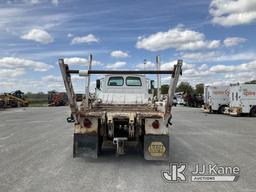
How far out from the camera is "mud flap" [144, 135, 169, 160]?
31.3ft

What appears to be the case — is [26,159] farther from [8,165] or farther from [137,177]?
[137,177]

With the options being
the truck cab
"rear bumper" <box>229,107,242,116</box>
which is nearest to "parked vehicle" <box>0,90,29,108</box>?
"rear bumper" <box>229,107,242,116</box>

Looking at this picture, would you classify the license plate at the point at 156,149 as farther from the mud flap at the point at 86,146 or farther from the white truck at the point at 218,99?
the white truck at the point at 218,99

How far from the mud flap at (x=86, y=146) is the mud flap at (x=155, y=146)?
1.23 meters

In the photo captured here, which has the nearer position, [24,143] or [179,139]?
[24,143]

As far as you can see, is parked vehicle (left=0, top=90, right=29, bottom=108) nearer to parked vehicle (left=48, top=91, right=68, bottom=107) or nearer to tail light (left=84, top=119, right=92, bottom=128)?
parked vehicle (left=48, top=91, right=68, bottom=107)

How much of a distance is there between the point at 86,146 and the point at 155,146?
5.49 feet

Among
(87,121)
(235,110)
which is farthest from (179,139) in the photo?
(235,110)

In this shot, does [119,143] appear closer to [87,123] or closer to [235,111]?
[87,123]

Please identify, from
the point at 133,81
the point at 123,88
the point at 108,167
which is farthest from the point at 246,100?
the point at 108,167

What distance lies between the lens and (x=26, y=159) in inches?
401

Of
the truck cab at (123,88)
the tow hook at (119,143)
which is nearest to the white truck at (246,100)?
the truck cab at (123,88)

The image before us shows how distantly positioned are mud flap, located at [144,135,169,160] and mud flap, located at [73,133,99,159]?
1228 millimetres

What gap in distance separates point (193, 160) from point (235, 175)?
1.89m
